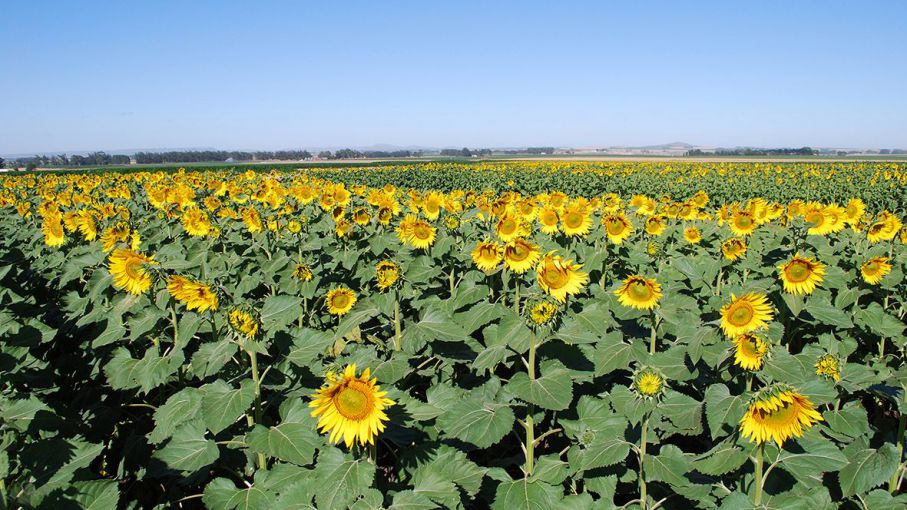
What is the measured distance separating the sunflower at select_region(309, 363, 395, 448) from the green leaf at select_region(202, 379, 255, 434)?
546 millimetres

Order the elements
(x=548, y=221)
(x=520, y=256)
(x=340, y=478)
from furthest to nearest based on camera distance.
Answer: (x=548, y=221)
(x=520, y=256)
(x=340, y=478)

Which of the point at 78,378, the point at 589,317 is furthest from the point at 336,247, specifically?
the point at 589,317

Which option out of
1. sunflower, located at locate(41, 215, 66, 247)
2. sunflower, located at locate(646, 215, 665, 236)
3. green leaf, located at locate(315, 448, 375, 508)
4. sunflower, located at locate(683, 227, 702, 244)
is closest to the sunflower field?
green leaf, located at locate(315, 448, 375, 508)

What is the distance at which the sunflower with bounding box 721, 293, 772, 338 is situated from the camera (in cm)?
297

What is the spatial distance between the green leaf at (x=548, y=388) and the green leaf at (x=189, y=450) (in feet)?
5.07

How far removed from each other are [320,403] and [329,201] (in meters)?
6.86

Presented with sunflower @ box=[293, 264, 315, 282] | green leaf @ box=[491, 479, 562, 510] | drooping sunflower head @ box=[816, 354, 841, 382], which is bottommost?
green leaf @ box=[491, 479, 562, 510]

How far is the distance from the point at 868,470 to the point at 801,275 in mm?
1566

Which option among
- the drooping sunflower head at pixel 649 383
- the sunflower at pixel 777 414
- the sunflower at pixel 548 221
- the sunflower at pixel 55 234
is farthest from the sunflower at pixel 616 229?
the sunflower at pixel 55 234

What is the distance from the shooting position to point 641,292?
3418mm

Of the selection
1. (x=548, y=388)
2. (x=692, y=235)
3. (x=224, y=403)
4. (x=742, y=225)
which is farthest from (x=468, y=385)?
(x=742, y=225)

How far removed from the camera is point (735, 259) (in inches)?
216

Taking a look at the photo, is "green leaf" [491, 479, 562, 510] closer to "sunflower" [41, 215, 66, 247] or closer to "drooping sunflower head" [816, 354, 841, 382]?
"drooping sunflower head" [816, 354, 841, 382]

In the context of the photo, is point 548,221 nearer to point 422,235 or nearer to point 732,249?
point 422,235
